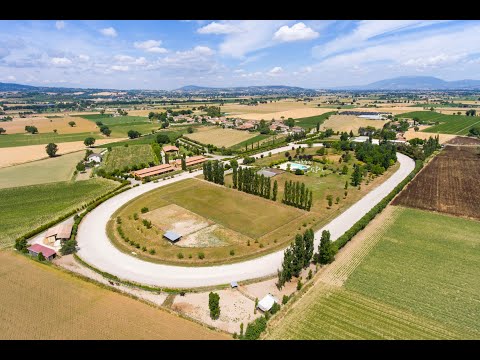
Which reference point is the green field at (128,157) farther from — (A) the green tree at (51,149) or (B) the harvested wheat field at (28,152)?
(B) the harvested wheat field at (28,152)

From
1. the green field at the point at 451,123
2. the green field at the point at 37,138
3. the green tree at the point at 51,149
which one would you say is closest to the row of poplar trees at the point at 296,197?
the green tree at the point at 51,149

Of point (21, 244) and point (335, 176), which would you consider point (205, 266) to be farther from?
point (335, 176)

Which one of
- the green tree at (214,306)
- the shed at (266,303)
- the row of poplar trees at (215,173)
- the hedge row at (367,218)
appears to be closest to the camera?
the green tree at (214,306)

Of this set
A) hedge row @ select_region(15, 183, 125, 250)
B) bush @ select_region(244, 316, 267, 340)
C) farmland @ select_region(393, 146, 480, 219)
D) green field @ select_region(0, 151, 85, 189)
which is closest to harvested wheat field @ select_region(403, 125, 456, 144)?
farmland @ select_region(393, 146, 480, 219)

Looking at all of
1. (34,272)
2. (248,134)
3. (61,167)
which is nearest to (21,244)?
(34,272)

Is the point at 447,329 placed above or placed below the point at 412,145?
below

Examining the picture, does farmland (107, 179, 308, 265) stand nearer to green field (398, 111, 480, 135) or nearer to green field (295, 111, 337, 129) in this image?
green field (295, 111, 337, 129)
